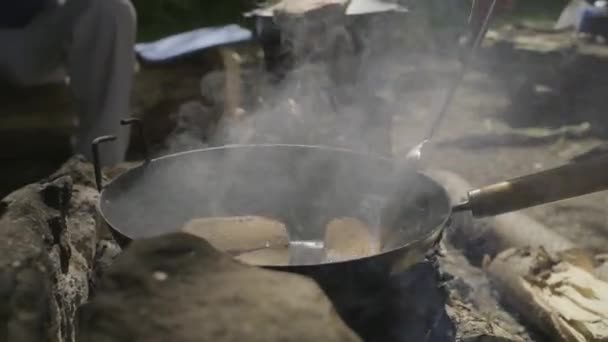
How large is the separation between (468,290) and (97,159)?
1492 mm

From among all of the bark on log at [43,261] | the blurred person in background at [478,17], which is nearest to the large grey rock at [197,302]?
the bark on log at [43,261]

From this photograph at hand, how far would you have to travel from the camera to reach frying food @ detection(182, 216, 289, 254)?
1.68 metres

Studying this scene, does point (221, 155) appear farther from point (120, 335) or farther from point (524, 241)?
point (524, 241)

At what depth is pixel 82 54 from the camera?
3855 mm

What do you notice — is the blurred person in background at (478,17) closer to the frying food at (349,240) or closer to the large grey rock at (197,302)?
the frying food at (349,240)

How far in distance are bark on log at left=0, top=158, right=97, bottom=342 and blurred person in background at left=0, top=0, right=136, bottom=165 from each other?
1.68m

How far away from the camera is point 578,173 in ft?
5.46

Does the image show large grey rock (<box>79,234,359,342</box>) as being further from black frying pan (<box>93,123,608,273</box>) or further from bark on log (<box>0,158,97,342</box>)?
black frying pan (<box>93,123,608,273</box>)

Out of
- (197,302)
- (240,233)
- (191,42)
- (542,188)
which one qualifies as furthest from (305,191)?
(191,42)

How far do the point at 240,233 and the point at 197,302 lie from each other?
1.92ft

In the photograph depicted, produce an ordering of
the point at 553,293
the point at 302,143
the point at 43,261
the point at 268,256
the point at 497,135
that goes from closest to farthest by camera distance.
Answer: the point at 43,261 → the point at 268,256 → the point at 553,293 → the point at 302,143 → the point at 497,135

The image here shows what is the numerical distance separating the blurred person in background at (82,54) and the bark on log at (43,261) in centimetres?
168

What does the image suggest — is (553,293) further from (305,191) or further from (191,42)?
(191,42)

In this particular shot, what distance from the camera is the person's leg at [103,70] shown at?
149 inches
